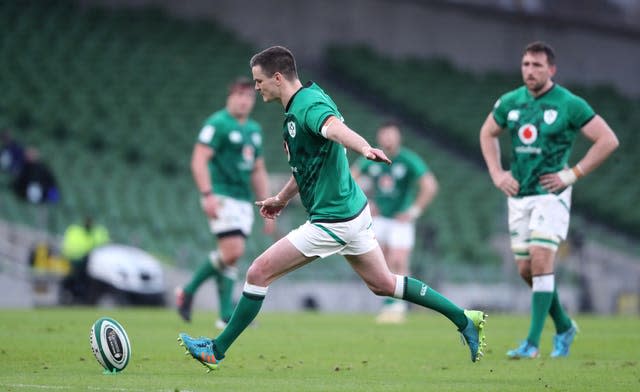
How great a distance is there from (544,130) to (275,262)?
126 inches

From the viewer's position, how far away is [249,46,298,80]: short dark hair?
794 cm

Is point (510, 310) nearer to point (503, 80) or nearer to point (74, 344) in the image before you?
point (503, 80)

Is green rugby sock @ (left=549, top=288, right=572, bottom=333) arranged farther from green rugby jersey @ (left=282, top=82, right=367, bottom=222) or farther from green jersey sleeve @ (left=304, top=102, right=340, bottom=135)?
green jersey sleeve @ (left=304, top=102, right=340, bottom=135)

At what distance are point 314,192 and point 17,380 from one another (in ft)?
7.60

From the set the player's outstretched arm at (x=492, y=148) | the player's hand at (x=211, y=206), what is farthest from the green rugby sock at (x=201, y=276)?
the player's outstretched arm at (x=492, y=148)

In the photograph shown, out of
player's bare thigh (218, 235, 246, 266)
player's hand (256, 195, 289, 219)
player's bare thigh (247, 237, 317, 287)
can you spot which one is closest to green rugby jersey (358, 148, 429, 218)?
player's bare thigh (218, 235, 246, 266)

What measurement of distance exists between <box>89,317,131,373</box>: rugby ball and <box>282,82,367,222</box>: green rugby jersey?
152 centimetres

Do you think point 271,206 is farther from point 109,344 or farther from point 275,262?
point 109,344

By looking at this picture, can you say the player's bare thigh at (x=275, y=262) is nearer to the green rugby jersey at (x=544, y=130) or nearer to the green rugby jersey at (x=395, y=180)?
the green rugby jersey at (x=544, y=130)

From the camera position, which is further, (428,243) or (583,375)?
(428,243)

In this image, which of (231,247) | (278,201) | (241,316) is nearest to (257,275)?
(241,316)

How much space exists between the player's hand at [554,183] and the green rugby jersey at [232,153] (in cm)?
411

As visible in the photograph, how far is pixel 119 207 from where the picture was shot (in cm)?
2248

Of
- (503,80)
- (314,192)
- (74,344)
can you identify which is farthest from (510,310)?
(314,192)
